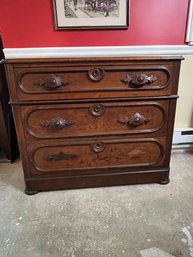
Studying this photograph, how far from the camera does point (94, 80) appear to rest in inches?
44.2

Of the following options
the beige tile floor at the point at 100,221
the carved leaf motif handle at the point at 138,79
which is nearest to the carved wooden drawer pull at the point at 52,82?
the carved leaf motif handle at the point at 138,79

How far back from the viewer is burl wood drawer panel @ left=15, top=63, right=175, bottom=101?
1.10 m

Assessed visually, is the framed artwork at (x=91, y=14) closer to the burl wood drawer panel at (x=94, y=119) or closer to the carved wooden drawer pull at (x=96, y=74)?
the carved wooden drawer pull at (x=96, y=74)

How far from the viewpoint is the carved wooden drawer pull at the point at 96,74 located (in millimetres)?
1105

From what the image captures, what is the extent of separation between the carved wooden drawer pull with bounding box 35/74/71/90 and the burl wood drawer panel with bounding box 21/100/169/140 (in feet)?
0.39

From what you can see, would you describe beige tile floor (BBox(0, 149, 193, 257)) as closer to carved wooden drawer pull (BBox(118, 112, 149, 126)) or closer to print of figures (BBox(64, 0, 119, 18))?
carved wooden drawer pull (BBox(118, 112, 149, 126))

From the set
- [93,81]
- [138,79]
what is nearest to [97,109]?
[93,81]

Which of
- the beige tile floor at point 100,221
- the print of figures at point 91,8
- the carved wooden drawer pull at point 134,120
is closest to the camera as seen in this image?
the beige tile floor at point 100,221

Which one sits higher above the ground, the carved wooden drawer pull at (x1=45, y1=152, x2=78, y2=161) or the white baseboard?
the carved wooden drawer pull at (x1=45, y1=152, x2=78, y2=161)

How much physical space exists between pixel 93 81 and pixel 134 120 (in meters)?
0.35

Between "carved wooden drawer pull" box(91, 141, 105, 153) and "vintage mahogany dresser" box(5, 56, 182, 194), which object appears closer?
"vintage mahogany dresser" box(5, 56, 182, 194)

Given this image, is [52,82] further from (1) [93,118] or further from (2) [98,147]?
(2) [98,147]

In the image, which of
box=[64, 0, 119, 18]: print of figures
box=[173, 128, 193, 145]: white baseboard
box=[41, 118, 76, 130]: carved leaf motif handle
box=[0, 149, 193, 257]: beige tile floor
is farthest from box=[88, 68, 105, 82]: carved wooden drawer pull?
box=[173, 128, 193, 145]: white baseboard

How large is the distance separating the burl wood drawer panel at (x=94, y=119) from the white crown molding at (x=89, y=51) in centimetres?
57
